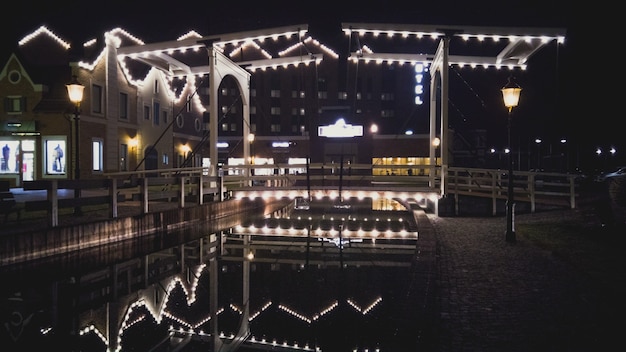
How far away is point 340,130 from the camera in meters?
32.3

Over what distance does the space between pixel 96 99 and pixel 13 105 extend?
3.73 metres

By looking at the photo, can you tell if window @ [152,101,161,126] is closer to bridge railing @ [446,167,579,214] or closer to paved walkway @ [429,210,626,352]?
bridge railing @ [446,167,579,214]

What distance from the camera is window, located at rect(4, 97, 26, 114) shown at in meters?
21.9

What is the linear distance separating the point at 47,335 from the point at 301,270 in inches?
171

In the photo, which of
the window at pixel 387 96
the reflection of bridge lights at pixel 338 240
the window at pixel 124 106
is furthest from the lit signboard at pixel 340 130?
the window at pixel 387 96

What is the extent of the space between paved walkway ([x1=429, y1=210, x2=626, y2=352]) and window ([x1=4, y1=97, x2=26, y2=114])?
21943 millimetres

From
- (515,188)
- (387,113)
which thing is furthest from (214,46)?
(387,113)

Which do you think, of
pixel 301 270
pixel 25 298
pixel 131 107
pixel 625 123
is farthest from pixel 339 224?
pixel 625 123

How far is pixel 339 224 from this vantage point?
15.7m

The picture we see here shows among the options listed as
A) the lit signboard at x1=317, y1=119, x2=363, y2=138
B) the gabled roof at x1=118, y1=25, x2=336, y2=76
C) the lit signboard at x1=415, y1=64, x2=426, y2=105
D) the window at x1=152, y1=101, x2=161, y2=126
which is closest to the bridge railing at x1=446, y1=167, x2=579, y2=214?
the gabled roof at x1=118, y1=25, x2=336, y2=76

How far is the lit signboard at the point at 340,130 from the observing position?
32.2m

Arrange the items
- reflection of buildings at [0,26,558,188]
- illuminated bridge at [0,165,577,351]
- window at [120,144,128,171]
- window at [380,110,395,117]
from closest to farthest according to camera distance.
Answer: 1. illuminated bridge at [0,165,577,351]
2. reflection of buildings at [0,26,558,188]
3. window at [120,144,128,171]
4. window at [380,110,395,117]

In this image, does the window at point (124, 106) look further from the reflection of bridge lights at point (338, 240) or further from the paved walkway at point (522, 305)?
the paved walkway at point (522, 305)

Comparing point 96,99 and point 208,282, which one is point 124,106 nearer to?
point 96,99
